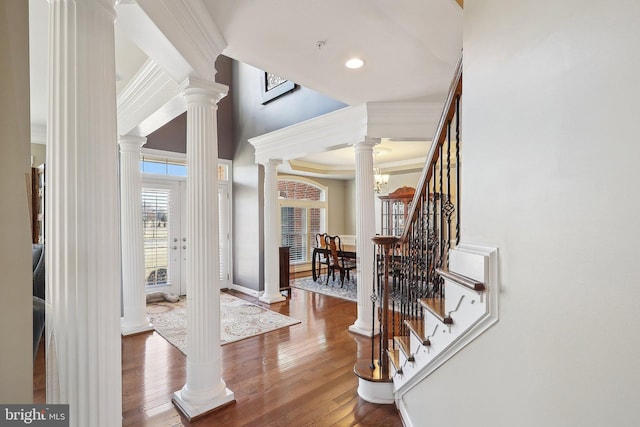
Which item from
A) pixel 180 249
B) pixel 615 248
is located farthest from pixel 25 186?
pixel 180 249

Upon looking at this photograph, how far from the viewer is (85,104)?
3.59 feet

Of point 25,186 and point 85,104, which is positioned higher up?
point 85,104

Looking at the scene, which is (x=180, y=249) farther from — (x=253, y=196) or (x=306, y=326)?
(x=306, y=326)

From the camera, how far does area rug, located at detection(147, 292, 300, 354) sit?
3.57 m

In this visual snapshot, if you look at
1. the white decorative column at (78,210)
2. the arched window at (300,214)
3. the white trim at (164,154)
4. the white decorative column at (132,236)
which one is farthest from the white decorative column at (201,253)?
the arched window at (300,214)

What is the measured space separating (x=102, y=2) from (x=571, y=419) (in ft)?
6.59

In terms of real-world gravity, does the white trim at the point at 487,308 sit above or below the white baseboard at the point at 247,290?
above

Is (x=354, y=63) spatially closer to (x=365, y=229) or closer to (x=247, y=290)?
(x=365, y=229)

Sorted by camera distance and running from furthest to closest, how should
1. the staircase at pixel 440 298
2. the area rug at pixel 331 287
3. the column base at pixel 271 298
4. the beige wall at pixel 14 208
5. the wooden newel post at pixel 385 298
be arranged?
the area rug at pixel 331 287 → the column base at pixel 271 298 → the wooden newel post at pixel 385 298 → the staircase at pixel 440 298 → the beige wall at pixel 14 208

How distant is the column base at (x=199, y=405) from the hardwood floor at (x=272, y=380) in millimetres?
38

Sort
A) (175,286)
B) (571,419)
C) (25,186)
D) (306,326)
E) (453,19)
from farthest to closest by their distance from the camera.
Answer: (175,286)
(306,326)
(453,19)
(25,186)
(571,419)

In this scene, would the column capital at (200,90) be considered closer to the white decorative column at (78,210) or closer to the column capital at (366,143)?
the white decorative column at (78,210)

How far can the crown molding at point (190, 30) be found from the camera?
156 cm

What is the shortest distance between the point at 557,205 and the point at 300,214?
708 cm
